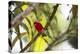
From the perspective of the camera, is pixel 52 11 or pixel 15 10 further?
pixel 52 11

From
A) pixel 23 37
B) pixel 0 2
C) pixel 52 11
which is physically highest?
pixel 0 2

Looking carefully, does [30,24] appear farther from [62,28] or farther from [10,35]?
[62,28]

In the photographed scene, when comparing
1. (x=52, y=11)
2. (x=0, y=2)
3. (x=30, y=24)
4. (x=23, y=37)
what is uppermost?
(x=0, y=2)

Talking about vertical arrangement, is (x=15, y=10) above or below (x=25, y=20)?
above

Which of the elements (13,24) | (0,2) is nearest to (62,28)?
(13,24)

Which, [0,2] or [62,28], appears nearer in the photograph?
[0,2]

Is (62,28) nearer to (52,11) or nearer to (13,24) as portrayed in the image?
(52,11)

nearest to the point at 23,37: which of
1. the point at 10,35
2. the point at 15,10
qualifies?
the point at 10,35

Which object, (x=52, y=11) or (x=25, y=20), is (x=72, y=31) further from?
(x=25, y=20)

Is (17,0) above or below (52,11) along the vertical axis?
above
